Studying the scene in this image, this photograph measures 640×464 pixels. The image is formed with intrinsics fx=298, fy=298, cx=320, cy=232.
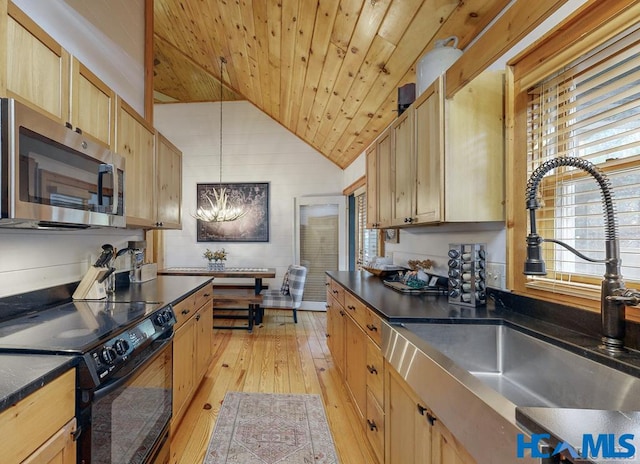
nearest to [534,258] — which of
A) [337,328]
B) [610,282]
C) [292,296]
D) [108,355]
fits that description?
[610,282]

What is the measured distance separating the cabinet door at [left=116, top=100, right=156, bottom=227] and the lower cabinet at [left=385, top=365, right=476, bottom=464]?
6.52 feet

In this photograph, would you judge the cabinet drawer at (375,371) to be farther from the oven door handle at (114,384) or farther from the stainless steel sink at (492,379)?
the oven door handle at (114,384)

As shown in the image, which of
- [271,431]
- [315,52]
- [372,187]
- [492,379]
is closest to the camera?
[492,379]

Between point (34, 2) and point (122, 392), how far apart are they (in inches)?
80.2

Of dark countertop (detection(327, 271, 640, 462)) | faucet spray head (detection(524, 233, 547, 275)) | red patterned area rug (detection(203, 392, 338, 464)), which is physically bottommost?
red patterned area rug (detection(203, 392, 338, 464))

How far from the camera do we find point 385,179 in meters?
2.59

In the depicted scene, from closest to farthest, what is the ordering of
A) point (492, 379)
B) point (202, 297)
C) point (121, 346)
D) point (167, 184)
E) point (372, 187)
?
1. point (121, 346)
2. point (492, 379)
3. point (202, 297)
4. point (167, 184)
5. point (372, 187)

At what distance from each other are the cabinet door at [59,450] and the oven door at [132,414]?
41 millimetres

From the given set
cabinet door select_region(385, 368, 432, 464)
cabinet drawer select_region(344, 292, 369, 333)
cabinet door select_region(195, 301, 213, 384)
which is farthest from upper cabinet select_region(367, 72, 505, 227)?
cabinet door select_region(195, 301, 213, 384)

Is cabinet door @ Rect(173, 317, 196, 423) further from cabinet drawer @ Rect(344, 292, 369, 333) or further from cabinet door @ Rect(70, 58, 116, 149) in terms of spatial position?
cabinet door @ Rect(70, 58, 116, 149)

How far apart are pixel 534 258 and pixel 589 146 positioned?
21.6 inches

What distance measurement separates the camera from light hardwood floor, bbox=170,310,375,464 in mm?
1905

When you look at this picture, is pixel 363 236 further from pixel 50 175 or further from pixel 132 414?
pixel 50 175

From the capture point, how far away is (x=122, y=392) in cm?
121
